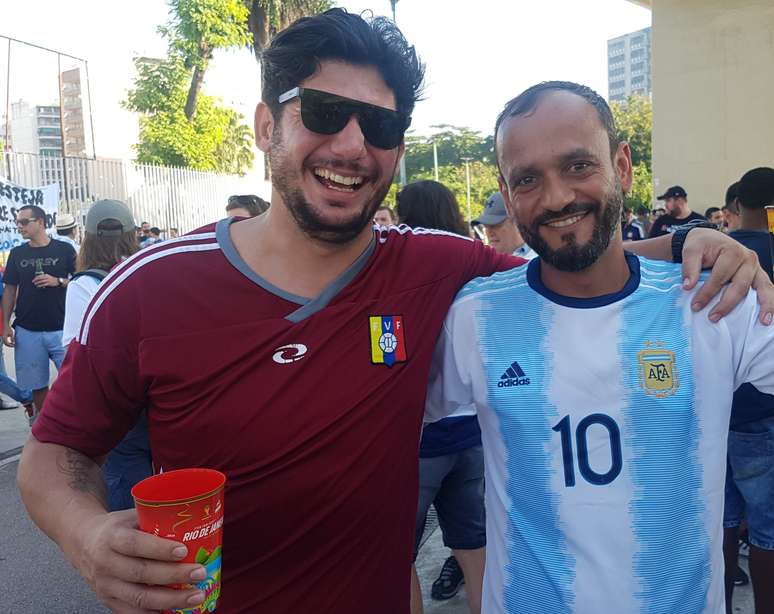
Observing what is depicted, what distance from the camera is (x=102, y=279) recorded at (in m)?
4.01

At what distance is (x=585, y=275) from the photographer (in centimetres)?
181

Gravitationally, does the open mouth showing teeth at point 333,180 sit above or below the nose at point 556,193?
above

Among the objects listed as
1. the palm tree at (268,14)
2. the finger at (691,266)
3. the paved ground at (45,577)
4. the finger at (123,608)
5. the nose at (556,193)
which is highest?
the palm tree at (268,14)

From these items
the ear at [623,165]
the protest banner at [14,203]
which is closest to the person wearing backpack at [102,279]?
the ear at [623,165]

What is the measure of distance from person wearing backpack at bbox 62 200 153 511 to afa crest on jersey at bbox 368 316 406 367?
92 centimetres

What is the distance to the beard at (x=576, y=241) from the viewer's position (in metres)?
1.77

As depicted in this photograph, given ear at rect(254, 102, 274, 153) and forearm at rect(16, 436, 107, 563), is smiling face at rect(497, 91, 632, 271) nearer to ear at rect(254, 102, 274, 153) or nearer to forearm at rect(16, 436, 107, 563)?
ear at rect(254, 102, 274, 153)

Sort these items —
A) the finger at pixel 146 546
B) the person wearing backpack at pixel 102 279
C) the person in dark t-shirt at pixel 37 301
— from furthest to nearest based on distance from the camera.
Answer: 1. the person in dark t-shirt at pixel 37 301
2. the person wearing backpack at pixel 102 279
3. the finger at pixel 146 546

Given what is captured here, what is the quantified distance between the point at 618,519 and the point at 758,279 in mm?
713

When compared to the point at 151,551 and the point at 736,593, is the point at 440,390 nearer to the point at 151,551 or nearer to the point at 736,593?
the point at 151,551

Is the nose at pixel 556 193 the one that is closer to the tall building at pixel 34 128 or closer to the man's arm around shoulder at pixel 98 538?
the man's arm around shoulder at pixel 98 538

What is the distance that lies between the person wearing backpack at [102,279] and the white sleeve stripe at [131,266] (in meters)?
0.59

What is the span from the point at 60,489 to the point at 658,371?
1.47 meters

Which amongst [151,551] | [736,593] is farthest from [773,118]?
A: [151,551]
